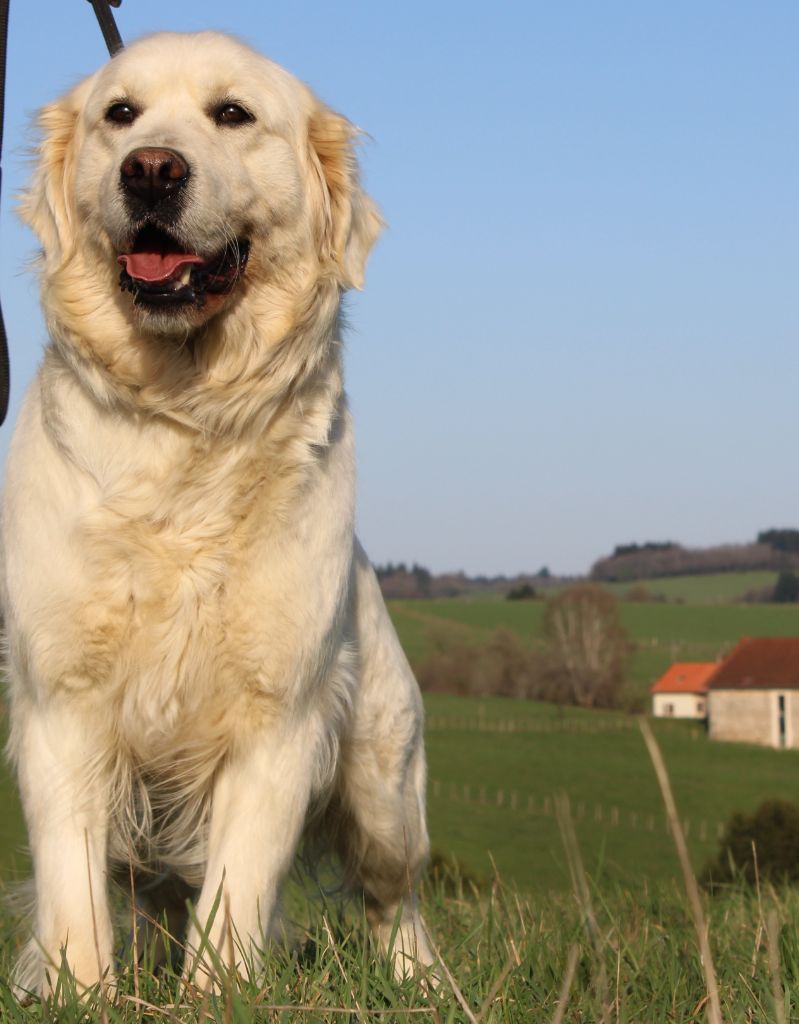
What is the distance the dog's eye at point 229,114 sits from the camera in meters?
4.16

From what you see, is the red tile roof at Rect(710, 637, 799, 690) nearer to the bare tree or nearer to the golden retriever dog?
the bare tree

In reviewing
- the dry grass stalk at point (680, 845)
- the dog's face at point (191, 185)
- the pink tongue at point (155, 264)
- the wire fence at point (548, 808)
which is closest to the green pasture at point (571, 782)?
the wire fence at point (548, 808)

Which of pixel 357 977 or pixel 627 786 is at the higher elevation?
pixel 357 977

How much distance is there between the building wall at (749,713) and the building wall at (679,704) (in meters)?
4.35

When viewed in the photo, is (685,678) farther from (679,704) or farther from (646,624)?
(646,624)

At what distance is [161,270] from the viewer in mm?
4035

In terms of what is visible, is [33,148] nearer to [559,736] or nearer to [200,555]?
[200,555]

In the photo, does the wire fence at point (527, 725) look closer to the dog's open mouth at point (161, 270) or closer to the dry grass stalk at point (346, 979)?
the dog's open mouth at point (161, 270)

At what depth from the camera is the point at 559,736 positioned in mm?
67312

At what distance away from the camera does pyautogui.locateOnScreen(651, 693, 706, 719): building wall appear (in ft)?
289

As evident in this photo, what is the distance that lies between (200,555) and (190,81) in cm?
150

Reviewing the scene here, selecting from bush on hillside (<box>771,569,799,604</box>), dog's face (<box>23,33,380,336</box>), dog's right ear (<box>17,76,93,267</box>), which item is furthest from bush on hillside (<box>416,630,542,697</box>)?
dog's right ear (<box>17,76,93,267</box>)

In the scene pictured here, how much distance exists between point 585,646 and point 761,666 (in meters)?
11.6

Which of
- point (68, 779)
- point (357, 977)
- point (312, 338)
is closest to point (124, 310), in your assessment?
point (312, 338)
